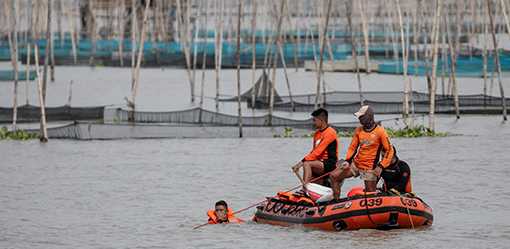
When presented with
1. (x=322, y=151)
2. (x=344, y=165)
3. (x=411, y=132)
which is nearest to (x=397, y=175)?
(x=344, y=165)

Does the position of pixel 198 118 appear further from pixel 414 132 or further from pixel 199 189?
pixel 199 189

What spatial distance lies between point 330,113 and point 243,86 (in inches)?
439

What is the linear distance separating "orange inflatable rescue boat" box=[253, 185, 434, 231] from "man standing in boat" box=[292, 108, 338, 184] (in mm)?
335

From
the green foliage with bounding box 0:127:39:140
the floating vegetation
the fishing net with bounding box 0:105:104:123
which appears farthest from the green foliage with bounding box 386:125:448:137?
the fishing net with bounding box 0:105:104:123

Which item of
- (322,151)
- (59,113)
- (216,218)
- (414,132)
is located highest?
(322,151)

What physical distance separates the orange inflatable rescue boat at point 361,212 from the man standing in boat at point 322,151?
1.10 ft

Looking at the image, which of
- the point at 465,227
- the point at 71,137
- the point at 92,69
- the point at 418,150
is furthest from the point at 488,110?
the point at 92,69

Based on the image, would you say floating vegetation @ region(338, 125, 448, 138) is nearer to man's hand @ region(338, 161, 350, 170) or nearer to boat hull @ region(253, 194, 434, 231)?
boat hull @ region(253, 194, 434, 231)

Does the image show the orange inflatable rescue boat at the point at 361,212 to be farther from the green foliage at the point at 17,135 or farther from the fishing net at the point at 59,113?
the fishing net at the point at 59,113

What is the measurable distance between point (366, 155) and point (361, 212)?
0.62m

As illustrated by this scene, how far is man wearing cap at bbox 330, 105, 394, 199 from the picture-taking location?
13430 millimetres

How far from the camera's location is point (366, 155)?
44.5 ft

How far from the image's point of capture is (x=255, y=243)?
13.9 metres

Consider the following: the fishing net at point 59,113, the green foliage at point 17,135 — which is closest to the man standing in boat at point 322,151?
the green foliage at point 17,135
